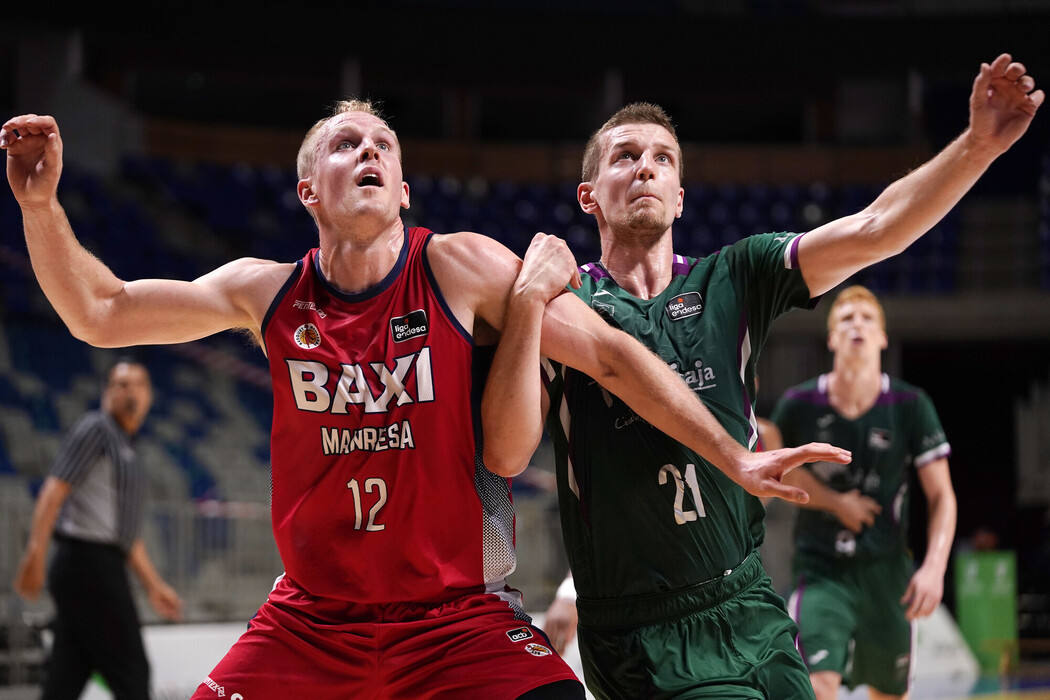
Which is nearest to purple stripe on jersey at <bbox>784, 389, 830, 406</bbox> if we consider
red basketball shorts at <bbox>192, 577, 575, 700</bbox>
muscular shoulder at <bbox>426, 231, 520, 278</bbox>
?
muscular shoulder at <bbox>426, 231, 520, 278</bbox>

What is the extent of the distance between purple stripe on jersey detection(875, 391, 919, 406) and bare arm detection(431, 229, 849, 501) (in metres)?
2.88

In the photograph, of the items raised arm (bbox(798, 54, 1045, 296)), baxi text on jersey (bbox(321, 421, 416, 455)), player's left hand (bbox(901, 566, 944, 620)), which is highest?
raised arm (bbox(798, 54, 1045, 296))

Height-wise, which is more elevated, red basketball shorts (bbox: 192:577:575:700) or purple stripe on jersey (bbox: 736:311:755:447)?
purple stripe on jersey (bbox: 736:311:755:447)

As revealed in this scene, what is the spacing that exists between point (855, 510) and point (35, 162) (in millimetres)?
3947

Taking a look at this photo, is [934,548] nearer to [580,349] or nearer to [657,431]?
[657,431]

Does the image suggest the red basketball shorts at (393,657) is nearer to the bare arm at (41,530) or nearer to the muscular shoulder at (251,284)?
the muscular shoulder at (251,284)

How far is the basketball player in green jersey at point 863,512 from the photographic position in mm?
5348

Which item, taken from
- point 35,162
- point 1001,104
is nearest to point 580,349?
point 1001,104

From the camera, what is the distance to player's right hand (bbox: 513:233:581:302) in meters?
3.05

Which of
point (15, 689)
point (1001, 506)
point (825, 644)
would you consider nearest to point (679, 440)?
point (825, 644)

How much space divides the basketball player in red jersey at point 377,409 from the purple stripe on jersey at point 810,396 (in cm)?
286

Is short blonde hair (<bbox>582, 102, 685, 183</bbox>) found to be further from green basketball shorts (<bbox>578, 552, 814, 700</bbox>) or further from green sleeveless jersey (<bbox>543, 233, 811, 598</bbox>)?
green basketball shorts (<bbox>578, 552, 814, 700</bbox>)

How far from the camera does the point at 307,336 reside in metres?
3.17

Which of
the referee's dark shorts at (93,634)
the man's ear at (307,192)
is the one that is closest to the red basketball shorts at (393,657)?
the man's ear at (307,192)
